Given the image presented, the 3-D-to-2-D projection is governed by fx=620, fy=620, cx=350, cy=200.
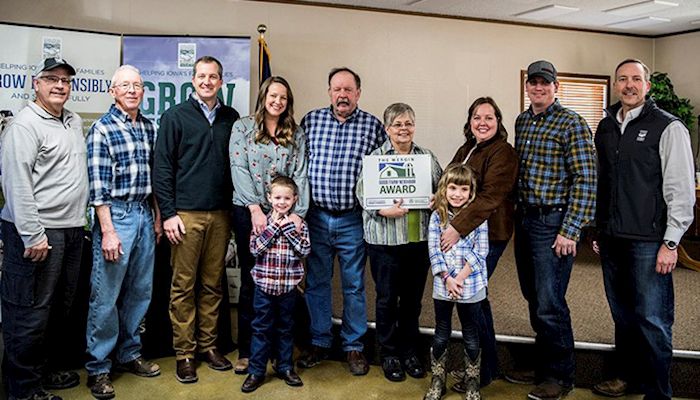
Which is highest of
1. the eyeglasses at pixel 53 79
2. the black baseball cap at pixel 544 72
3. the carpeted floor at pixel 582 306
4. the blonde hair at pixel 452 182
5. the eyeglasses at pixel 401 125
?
the black baseball cap at pixel 544 72

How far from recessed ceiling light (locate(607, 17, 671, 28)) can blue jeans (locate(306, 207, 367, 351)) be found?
5854mm

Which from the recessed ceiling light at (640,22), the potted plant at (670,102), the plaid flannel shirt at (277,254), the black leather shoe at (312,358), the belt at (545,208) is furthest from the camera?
the potted plant at (670,102)

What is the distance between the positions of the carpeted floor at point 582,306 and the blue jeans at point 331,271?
0.49 metres

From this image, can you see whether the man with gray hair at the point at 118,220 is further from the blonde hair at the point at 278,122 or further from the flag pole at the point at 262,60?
the flag pole at the point at 262,60

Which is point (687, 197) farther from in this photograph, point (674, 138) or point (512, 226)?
point (512, 226)

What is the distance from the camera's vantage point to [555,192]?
2.77 meters

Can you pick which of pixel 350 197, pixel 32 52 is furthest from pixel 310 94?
pixel 350 197

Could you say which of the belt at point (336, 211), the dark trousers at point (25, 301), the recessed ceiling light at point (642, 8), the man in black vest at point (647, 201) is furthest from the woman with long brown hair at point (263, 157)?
the recessed ceiling light at point (642, 8)

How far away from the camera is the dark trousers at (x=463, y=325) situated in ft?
9.10

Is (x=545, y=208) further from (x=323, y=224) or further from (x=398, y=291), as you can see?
(x=323, y=224)

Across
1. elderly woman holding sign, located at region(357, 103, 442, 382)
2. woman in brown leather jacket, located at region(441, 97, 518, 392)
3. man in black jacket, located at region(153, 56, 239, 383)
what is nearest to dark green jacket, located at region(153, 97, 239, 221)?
man in black jacket, located at region(153, 56, 239, 383)

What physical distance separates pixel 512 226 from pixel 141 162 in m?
1.78

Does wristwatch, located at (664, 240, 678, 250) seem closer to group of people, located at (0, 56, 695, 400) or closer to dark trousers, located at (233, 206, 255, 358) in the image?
group of people, located at (0, 56, 695, 400)

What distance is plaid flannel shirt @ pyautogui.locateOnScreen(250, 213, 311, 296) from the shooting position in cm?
289
